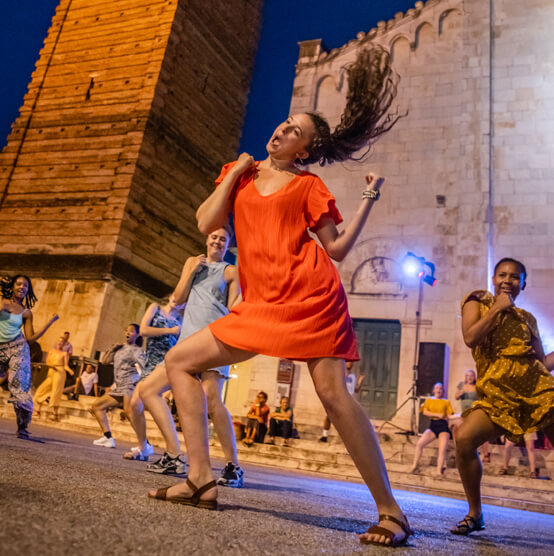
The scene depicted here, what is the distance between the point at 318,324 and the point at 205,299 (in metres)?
2.52

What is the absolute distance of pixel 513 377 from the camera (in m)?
3.34

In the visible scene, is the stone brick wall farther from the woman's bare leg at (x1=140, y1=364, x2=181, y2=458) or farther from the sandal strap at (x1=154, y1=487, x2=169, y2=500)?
the sandal strap at (x1=154, y1=487, x2=169, y2=500)

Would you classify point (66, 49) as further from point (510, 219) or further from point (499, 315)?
point (499, 315)

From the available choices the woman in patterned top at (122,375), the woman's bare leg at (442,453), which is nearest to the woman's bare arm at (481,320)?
the woman in patterned top at (122,375)

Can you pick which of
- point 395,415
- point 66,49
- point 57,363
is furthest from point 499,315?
point 66,49

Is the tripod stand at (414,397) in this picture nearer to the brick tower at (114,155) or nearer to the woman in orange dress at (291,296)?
the brick tower at (114,155)

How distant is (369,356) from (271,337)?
14.4 metres

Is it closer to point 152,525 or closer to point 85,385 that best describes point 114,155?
point 85,385

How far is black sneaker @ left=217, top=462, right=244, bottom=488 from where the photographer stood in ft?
13.3

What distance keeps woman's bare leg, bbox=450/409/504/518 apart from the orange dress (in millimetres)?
1333

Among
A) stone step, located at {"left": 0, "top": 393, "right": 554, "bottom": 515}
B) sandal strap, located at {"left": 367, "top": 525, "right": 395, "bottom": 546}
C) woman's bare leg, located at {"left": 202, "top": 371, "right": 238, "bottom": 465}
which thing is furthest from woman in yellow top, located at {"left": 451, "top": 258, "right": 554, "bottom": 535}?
stone step, located at {"left": 0, "top": 393, "right": 554, "bottom": 515}

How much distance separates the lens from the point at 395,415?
48.9ft

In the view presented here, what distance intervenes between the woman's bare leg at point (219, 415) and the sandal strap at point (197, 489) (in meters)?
1.59

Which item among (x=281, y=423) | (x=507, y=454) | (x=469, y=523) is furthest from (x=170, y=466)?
(x=281, y=423)
